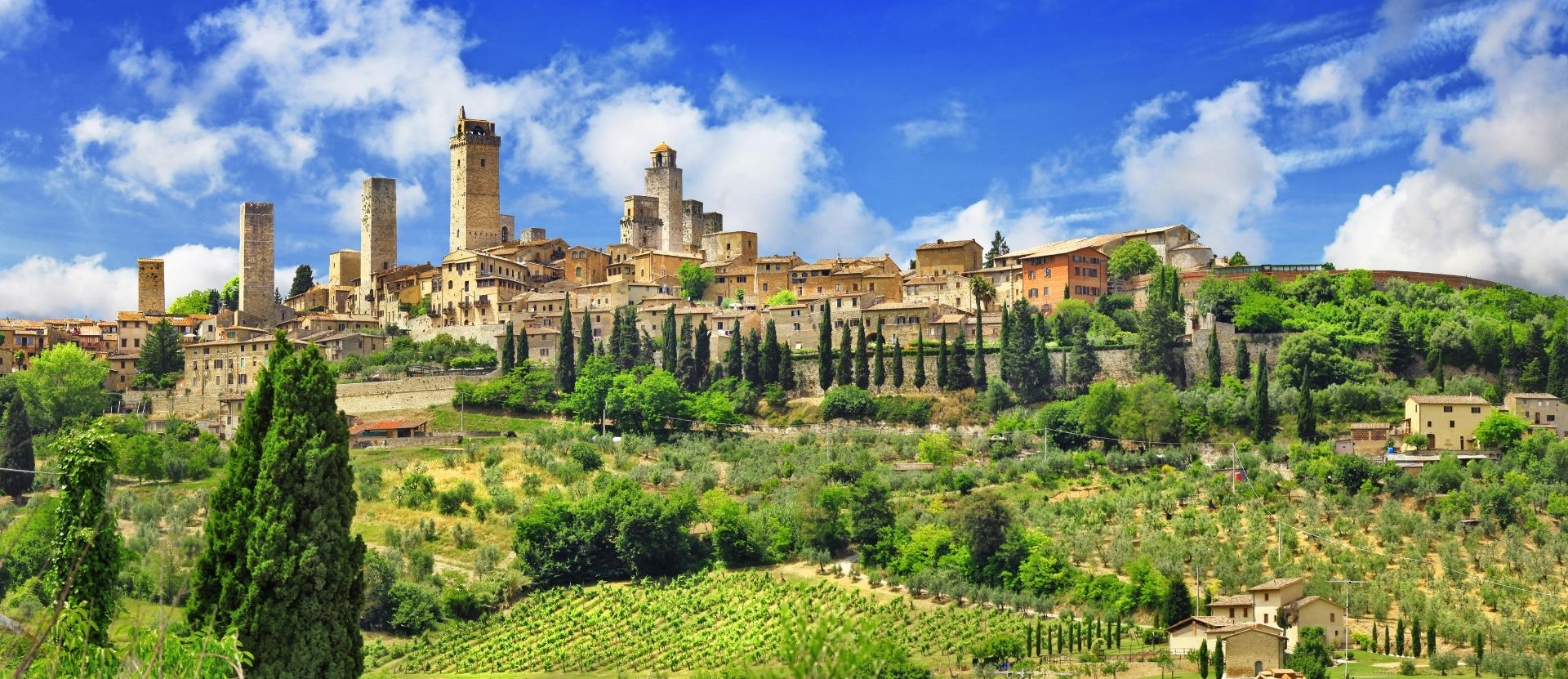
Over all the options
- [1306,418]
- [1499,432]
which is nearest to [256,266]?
[1306,418]

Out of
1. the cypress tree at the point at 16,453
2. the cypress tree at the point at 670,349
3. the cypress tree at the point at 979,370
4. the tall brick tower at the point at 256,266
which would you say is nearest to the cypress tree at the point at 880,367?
the cypress tree at the point at 979,370

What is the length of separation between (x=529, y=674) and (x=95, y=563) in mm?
23961

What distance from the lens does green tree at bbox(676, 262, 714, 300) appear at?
83062 mm

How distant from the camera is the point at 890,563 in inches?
2008

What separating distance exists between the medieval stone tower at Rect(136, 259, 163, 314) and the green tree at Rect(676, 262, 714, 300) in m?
28.2

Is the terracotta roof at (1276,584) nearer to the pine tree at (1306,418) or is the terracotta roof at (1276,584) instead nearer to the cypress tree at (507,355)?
the pine tree at (1306,418)

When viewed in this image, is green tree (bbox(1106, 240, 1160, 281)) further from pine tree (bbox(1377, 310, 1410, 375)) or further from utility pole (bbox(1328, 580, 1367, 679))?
utility pole (bbox(1328, 580, 1367, 679))

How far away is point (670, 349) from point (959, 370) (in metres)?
12.5

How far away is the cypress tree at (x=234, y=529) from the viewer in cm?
2139

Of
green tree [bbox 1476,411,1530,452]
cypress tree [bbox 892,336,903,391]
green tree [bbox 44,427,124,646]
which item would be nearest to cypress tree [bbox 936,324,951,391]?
cypress tree [bbox 892,336,903,391]

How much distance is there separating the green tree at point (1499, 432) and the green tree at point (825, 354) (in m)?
23.6

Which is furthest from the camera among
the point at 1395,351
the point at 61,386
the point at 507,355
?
the point at 507,355

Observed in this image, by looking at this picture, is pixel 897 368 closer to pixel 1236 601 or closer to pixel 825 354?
pixel 825 354

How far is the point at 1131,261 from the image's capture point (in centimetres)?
7762
